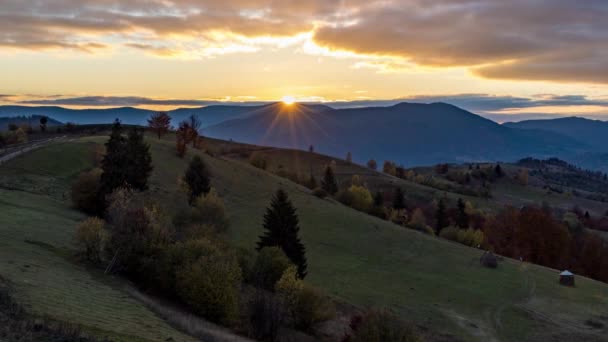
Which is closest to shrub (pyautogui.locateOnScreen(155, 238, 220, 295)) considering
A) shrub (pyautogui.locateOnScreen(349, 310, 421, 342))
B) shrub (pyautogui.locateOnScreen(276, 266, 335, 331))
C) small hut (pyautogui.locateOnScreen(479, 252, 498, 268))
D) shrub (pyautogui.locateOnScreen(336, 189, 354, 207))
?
shrub (pyautogui.locateOnScreen(276, 266, 335, 331))

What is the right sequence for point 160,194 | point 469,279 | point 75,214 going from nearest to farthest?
point 75,214 < point 469,279 < point 160,194

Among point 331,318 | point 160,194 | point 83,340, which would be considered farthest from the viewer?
point 160,194

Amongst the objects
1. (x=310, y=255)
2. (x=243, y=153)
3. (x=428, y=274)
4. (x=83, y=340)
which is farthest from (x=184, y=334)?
(x=243, y=153)

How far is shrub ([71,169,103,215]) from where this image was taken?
2216 inches

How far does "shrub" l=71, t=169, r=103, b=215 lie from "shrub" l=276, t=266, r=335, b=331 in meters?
30.5

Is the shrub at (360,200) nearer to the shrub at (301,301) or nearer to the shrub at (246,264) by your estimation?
the shrub at (246,264)

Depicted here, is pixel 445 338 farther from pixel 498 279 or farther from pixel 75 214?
pixel 75 214

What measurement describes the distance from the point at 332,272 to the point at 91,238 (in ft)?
104

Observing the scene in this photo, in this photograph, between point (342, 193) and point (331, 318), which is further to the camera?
point (342, 193)

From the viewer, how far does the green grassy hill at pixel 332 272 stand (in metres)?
25.8

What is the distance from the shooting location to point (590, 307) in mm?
54281

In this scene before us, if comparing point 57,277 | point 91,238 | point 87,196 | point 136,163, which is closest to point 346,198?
point 136,163

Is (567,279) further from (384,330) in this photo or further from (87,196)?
(87,196)

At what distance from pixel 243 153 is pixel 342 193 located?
8230 cm
